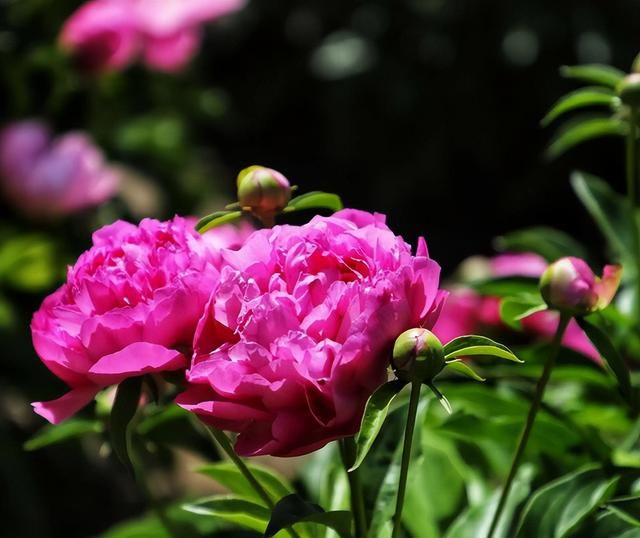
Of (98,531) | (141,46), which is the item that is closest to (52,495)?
(98,531)

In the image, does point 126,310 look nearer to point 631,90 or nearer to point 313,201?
point 313,201

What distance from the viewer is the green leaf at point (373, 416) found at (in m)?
0.47

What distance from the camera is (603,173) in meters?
3.32

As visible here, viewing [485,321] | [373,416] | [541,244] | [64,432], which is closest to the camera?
[373,416]

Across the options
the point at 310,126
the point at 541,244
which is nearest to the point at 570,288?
the point at 541,244

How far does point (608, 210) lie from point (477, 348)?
0.39 metres

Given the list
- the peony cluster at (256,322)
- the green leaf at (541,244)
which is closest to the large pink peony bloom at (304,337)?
the peony cluster at (256,322)

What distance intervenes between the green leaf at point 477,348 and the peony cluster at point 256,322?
0.06ft

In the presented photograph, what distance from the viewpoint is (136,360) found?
1.66ft

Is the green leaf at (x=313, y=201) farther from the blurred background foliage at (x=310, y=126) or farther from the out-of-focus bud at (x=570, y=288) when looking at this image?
the blurred background foliage at (x=310, y=126)

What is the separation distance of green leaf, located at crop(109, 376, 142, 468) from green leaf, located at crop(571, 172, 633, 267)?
0.41 meters

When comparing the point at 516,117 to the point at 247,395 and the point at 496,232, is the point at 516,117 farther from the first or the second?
the point at 247,395

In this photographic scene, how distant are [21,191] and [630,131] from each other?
3.26 ft

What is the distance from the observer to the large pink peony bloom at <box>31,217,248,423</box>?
20.1 inches
